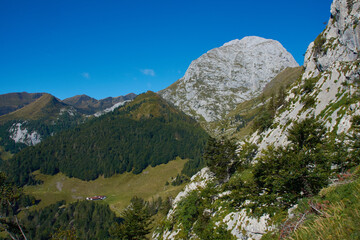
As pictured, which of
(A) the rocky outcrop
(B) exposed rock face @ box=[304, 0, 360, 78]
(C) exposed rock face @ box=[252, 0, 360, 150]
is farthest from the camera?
(B) exposed rock face @ box=[304, 0, 360, 78]

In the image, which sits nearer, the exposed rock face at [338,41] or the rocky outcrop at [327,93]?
the rocky outcrop at [327,93]

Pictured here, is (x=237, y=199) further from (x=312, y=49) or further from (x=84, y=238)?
(x=84, y=238)

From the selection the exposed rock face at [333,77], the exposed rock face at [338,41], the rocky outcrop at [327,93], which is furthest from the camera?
the exposed rock face at [338,41]

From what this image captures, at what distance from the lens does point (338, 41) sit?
160 feet

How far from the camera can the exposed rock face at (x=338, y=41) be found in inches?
1693

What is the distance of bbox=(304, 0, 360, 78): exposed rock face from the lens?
1693 inches

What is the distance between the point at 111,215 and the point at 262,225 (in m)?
148

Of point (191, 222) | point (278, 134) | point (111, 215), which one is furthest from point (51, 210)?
point (278, 134)

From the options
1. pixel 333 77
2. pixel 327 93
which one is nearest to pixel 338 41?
pixel 333 77

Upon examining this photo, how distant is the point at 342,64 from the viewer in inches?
1599

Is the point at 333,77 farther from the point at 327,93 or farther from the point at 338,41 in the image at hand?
the point at 338,41

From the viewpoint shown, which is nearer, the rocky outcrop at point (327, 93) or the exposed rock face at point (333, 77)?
the rocky outcrop at point (327, 93)

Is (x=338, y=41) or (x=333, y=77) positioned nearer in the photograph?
(x=333, y=77)

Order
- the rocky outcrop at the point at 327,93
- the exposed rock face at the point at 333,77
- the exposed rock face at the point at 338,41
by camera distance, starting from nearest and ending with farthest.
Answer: the rocky outcrop at the point at 327,93, the exposed rock face at the point at 333,77, the exposed rock face at the point at 338,41
